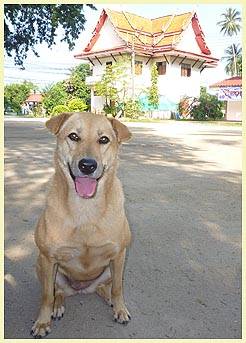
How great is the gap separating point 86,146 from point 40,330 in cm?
123

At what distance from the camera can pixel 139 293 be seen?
322cm

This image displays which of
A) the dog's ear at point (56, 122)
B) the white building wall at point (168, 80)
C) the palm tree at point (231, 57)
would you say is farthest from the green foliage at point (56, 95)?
the palm tree at point (231, 57)

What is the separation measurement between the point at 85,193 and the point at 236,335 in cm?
137

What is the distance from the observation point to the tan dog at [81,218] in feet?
8.90

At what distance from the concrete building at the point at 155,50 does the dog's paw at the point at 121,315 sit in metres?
28.3

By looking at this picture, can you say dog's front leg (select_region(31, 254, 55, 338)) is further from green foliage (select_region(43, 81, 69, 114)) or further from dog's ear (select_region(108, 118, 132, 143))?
green foliage (select_region(43, 81, 69, 114))

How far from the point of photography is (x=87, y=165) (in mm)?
2639

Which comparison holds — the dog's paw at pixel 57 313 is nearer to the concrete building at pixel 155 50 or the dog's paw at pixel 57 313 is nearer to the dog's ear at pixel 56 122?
the dog's ear at pixel 56 122

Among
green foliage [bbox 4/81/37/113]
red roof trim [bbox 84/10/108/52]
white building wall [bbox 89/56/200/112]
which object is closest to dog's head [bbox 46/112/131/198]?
white building wall [bbox 89/56/200/112]

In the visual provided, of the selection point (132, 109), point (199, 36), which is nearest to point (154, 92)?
point (132, 109)

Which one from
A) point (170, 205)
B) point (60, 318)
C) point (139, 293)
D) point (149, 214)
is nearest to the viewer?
point (60, 318)

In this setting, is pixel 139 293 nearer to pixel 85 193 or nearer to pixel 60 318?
pixel 60 318

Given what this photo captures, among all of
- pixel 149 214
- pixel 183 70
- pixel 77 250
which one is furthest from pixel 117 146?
pixel 183 70

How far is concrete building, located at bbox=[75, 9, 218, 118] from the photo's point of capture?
103ft
